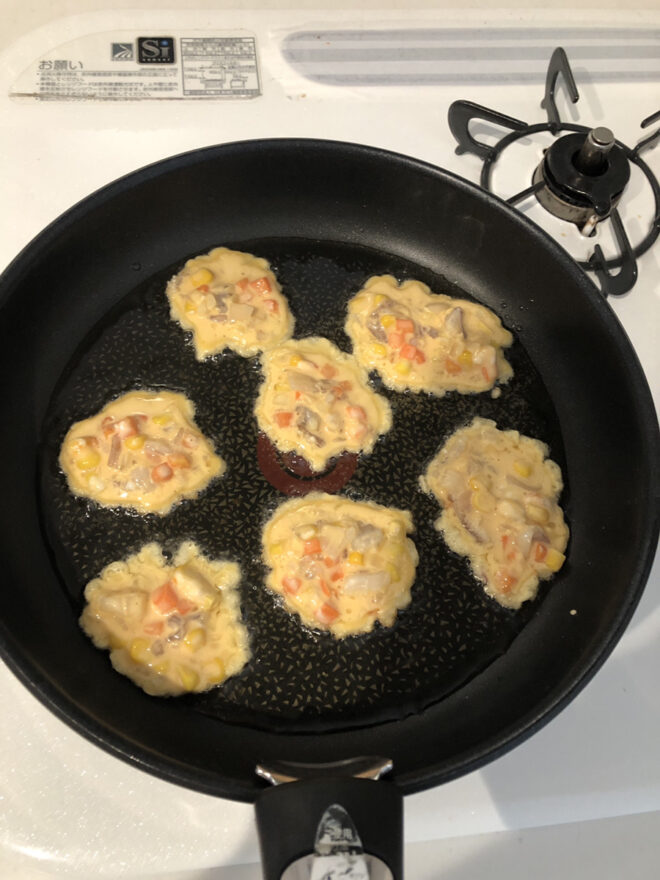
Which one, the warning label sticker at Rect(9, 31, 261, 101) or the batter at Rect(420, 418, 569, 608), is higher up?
the warning label sticker at Rect(9, 31, 261, 101)

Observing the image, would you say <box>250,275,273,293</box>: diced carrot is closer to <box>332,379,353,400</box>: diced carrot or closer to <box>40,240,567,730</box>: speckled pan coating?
<box>40,240,567,730</box>: speckled pan coating

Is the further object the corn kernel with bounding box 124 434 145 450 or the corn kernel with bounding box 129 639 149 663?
the corn kernel with bounding box 124 434 145 450

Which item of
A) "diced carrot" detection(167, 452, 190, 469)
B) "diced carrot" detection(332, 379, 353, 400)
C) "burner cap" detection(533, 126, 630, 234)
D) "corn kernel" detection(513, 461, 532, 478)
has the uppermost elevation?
"burner cap" detection(533, 126, 630, 234)

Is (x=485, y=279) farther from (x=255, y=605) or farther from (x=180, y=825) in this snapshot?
(x=180, y=825)

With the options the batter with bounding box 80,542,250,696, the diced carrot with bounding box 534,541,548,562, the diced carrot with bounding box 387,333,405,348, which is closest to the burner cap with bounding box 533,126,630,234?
the diced carrot with bounding box 387,333,405,348

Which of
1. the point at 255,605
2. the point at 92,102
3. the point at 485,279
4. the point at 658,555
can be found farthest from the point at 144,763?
the point at 92,102

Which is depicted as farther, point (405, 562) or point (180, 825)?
point (405, 562)

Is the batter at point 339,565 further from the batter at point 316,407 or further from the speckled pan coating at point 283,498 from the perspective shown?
the batter at point 316,407

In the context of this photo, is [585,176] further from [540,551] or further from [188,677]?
[188,677]
